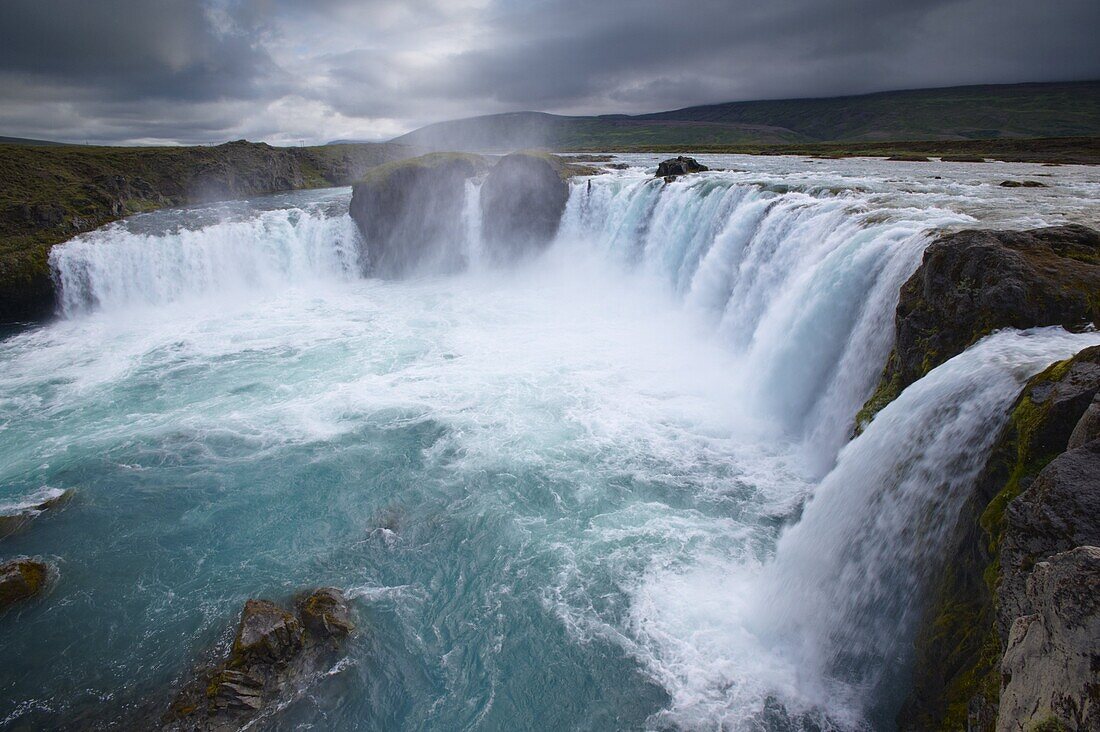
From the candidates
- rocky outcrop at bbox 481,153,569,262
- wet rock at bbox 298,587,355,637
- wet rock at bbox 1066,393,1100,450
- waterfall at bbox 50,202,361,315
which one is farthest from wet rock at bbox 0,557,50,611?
rocky outcrop at bbox 481,153,569,262

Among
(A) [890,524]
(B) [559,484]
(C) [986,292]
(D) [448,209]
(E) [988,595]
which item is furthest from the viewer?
(D) [448,209]

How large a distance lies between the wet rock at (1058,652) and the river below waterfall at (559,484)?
2.94 m

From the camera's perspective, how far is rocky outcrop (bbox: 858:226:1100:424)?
783cm

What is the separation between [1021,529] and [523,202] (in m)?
30.7

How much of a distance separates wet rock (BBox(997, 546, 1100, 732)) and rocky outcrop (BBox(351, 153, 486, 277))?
111 ft

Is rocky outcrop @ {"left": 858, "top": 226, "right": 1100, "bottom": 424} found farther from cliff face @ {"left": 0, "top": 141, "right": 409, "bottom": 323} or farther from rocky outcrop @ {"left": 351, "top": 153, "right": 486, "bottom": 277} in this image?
cliff face @ {"left": 0, "top": 141, "right": 409, "bottom": 323}

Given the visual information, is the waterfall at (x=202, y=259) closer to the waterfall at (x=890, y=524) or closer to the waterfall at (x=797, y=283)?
the waterfall at (x=797, y=283)

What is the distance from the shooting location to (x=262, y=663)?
7.97 meters

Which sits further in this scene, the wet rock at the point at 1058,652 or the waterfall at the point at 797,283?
the waterfall at the point at 797,283

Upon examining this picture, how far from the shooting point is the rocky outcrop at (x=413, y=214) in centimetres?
3359

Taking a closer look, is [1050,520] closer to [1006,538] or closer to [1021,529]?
[1021,529]

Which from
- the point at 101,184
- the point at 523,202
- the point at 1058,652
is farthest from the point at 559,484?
the point at 101,184

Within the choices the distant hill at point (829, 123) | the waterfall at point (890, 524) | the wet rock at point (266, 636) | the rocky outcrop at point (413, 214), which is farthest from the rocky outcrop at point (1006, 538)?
the distant hill at point (829, 123)

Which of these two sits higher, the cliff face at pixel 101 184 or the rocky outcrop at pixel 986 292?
the cliff face at pixel 101 184
